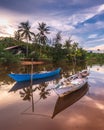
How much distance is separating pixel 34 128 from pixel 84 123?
318 cm

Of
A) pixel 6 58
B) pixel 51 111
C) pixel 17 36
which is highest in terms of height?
pixel 17 36

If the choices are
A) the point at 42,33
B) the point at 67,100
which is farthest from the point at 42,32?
the point at 67,100

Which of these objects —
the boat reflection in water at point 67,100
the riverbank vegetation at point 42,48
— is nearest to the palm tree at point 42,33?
the riverbank vegetation at point 42,48

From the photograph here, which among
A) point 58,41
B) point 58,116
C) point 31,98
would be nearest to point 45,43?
point 58,41

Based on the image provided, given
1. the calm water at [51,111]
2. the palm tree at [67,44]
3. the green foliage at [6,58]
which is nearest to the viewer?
the calm water at [51,111]

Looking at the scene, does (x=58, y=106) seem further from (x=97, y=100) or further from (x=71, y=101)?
(x=97, y=100)

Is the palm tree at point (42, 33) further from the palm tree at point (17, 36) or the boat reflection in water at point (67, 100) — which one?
the boat reflection in water at point (67, 100)

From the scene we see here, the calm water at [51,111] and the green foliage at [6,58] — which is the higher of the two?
the green foliage at [6,58]

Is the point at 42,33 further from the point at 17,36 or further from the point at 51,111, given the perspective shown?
the point at 51,111

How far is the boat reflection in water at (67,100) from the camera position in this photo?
14367 millimetres

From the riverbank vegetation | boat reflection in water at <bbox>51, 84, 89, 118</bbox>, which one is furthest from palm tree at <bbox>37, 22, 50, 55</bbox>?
boat reflection in water at <bbox>51, 84, 89, 118</bbox>

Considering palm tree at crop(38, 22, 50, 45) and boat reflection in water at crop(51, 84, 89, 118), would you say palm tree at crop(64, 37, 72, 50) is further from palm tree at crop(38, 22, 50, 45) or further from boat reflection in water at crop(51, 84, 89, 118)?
boat reflection in water at crop(51, 84, 89, 118)

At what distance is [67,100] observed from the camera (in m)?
16.6

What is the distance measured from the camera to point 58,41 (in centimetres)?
Result: 6781
